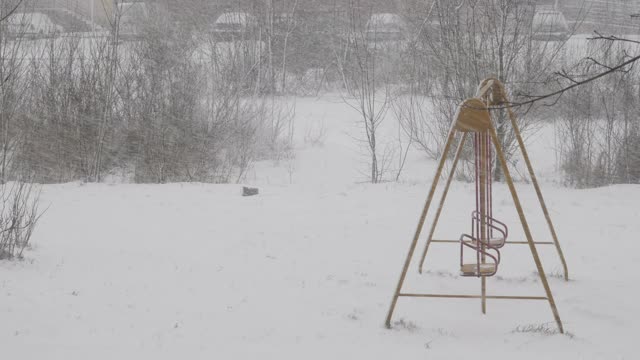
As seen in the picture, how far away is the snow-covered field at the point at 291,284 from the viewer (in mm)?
4258

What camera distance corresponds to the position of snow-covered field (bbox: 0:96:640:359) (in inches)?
168

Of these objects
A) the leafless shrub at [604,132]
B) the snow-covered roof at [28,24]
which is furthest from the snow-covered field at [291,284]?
the snow-covered roof at [28,24]

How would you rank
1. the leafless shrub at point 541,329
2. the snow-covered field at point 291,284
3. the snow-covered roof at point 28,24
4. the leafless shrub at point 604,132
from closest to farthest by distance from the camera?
1. the snow-covered field at point 291,284
2. the leafless shrub at point 541,329
3. the snow-covered roof at point 28,24
4. the leafless shrub at point 604,132

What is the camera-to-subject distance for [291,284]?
Result: 5.75m

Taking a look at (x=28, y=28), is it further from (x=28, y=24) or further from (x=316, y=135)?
(x=316, y=135)

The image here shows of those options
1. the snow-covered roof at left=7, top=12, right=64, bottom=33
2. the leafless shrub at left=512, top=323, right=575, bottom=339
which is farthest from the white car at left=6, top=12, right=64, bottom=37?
the leafless shrub at left=512, top=323, right=575, bottom=339

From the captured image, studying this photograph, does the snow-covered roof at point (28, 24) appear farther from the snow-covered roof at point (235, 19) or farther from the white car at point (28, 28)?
the snow-covered roof at point (235, 19)

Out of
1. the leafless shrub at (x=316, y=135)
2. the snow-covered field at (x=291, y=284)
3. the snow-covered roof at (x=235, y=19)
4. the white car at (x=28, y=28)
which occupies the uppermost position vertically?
the snow-covered roof at (x=235, y=19)

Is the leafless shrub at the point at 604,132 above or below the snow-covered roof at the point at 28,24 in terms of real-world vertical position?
below

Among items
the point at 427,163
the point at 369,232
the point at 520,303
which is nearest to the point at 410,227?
the point at 369,232

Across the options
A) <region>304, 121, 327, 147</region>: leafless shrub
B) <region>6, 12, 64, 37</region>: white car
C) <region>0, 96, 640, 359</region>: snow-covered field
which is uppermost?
<region>6, 12, 64, 37</region>: white car

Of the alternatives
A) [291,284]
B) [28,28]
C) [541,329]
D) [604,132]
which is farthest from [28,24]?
[604,132]

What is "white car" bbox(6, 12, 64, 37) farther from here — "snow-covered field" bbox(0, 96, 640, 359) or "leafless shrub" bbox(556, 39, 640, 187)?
"leafless shrub" bbox(556, 39, 640, 187)

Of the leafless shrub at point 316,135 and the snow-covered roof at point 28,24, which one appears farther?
the leafless shrub at point 316,135
